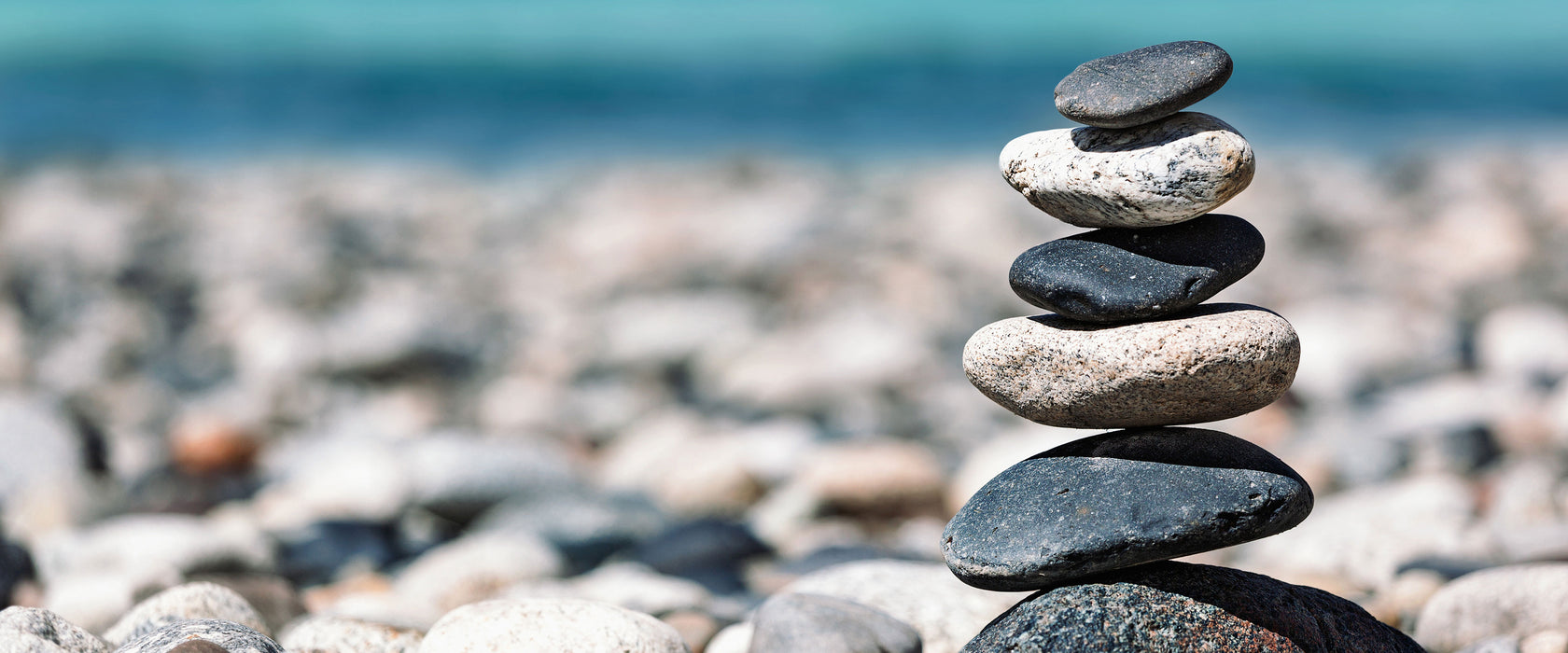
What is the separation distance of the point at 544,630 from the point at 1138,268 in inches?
67.8

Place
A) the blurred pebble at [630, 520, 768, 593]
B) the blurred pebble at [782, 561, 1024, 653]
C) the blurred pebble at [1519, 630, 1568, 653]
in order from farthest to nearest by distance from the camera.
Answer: the blurred pebble at [630, 520, 768, 593], the blurred pebble at [782, 561, 1024, 653], the blurred pebble at [1519, 630, 1568, 653]

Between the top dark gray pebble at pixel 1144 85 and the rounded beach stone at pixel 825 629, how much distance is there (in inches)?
57.8

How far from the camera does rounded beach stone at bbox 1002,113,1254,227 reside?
2570mm

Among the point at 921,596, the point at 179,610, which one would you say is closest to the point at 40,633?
the point at 179,610

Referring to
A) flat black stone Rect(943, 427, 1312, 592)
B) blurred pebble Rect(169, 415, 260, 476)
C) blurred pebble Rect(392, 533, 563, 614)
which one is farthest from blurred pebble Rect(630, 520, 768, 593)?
blurred pebble Rect(169, 415, 260, 476)

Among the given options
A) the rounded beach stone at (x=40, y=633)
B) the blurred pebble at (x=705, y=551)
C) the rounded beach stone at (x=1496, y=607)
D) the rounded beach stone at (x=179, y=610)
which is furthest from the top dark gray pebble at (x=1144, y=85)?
the blurred pebble at (x=705, y=551)

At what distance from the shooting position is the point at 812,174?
763 inches

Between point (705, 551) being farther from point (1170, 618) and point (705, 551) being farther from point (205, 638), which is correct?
Answer: point (1170, 618)

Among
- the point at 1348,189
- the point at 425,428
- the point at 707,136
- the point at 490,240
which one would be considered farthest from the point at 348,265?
the point at 707,136

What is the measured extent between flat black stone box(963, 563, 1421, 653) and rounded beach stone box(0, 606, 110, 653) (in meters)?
2.17

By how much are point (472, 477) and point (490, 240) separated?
930 centimetres

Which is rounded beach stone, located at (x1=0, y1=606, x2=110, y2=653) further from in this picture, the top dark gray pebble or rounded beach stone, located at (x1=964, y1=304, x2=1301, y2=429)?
the top dark gray pebble

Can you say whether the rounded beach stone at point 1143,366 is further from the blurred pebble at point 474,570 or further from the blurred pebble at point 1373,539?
the blurred pebble at point 474,570

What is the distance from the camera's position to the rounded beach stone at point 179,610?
3.20 meters
